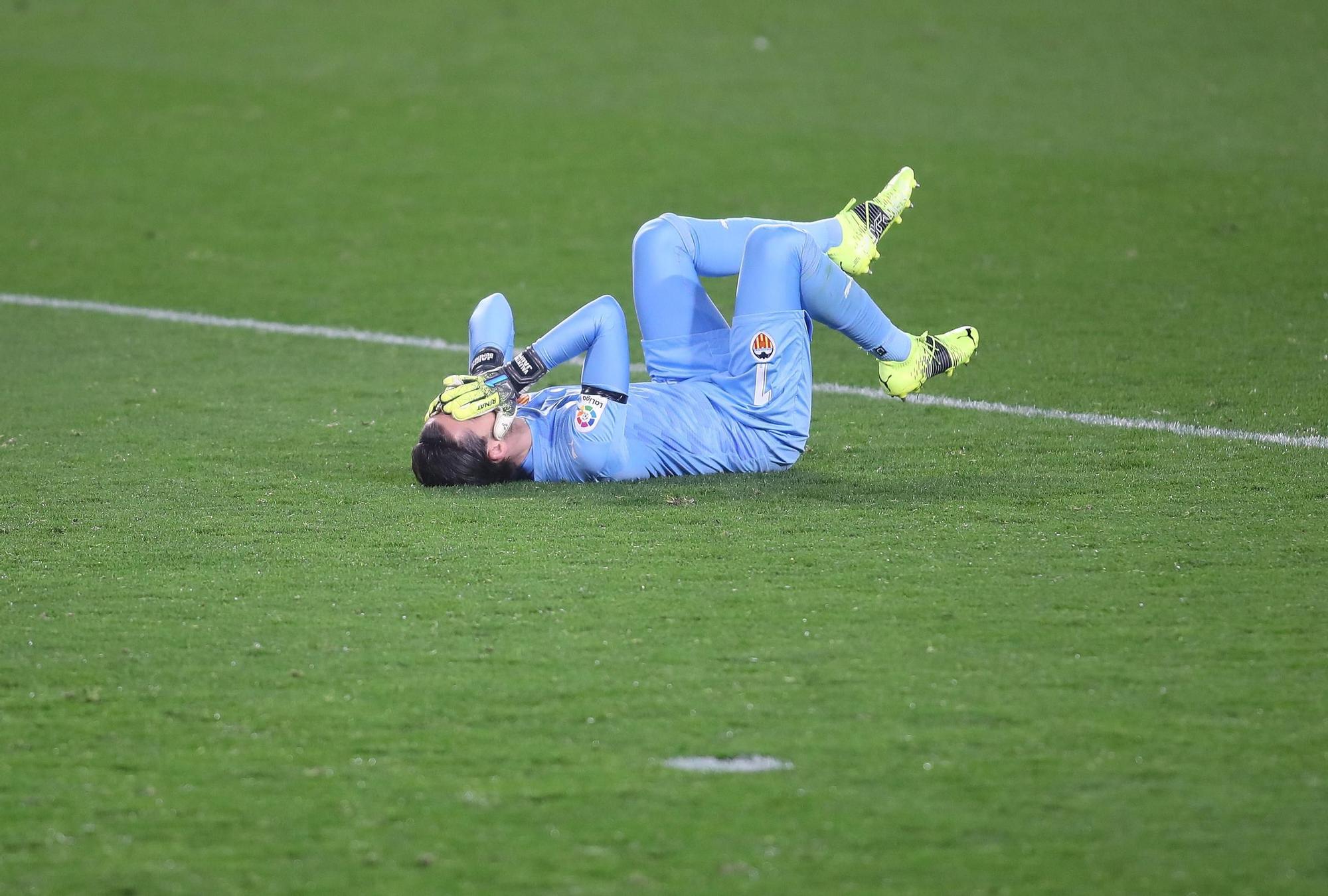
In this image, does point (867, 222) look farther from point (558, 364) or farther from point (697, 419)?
point (558, 364)

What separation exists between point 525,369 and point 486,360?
18cm

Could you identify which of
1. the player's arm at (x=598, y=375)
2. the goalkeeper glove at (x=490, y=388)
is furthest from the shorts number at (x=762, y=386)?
the goalkeeper glove at (x=490, y=388)

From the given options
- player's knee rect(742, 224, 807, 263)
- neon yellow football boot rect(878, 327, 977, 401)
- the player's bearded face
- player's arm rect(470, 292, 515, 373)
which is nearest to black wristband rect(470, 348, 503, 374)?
player's arm rect(470, 292, 515, 373)

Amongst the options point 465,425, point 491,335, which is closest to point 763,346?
point 491,335

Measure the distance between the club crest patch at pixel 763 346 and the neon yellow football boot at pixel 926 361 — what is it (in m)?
0.51

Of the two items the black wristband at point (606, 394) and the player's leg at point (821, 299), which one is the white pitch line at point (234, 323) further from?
the player's leg at point (821, 299)

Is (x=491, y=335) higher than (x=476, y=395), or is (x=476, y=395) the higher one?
(x=491, y=335)

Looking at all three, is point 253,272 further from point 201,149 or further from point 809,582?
point 809,582

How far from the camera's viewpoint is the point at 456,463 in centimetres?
614

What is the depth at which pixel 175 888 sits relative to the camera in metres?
3.34

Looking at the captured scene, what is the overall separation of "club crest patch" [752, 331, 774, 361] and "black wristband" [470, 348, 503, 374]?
92cm

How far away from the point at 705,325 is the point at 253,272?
5415 millimetres

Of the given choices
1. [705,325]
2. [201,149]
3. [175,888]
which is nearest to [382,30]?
[201,149]

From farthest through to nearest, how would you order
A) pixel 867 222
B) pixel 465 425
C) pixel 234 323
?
pixel 234 323 < pixel 867 222 < pixel 465 425
